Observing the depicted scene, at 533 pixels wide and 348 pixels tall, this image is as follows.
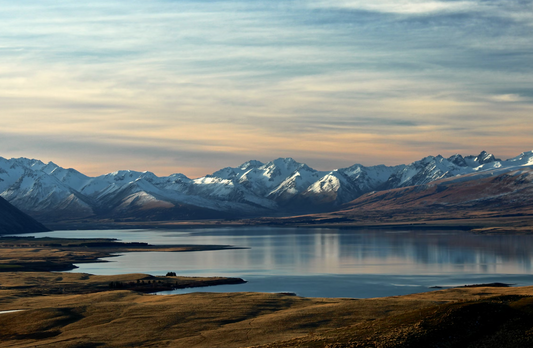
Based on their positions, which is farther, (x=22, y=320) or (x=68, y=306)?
(x=68, y=306)

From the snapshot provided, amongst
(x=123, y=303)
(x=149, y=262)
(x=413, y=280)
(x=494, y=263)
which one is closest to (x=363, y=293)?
(x=413, y=280)

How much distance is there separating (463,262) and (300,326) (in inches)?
4103

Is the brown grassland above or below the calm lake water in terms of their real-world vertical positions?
above

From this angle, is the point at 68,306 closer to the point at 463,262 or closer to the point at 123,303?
the point at 123,303

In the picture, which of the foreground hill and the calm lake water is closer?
the foreground hill

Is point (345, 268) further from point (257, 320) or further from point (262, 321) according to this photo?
point (262, 321)

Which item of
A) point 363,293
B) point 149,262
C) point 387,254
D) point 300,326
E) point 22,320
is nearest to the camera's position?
point 300,326

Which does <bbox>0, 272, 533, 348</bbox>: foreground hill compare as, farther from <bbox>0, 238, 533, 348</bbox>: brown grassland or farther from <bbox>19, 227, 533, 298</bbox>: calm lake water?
<bbox>19, 227, 533, 298</bbox>: calm lake water

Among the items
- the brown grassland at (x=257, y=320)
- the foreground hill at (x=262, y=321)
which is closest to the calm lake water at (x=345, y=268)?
the brown grassland at (x=257, y=320)

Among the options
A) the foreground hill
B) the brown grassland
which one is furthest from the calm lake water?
the foreground hill

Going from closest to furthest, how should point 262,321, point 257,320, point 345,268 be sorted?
point 262,321, point 257,320, point 345,268

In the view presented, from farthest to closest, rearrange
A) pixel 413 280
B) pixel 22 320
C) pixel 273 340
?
pixel 413 280, pixel 22 320, pixel 273 340

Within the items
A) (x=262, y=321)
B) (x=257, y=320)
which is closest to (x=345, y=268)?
(x=257, y=320)

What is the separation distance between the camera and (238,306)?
255ft
